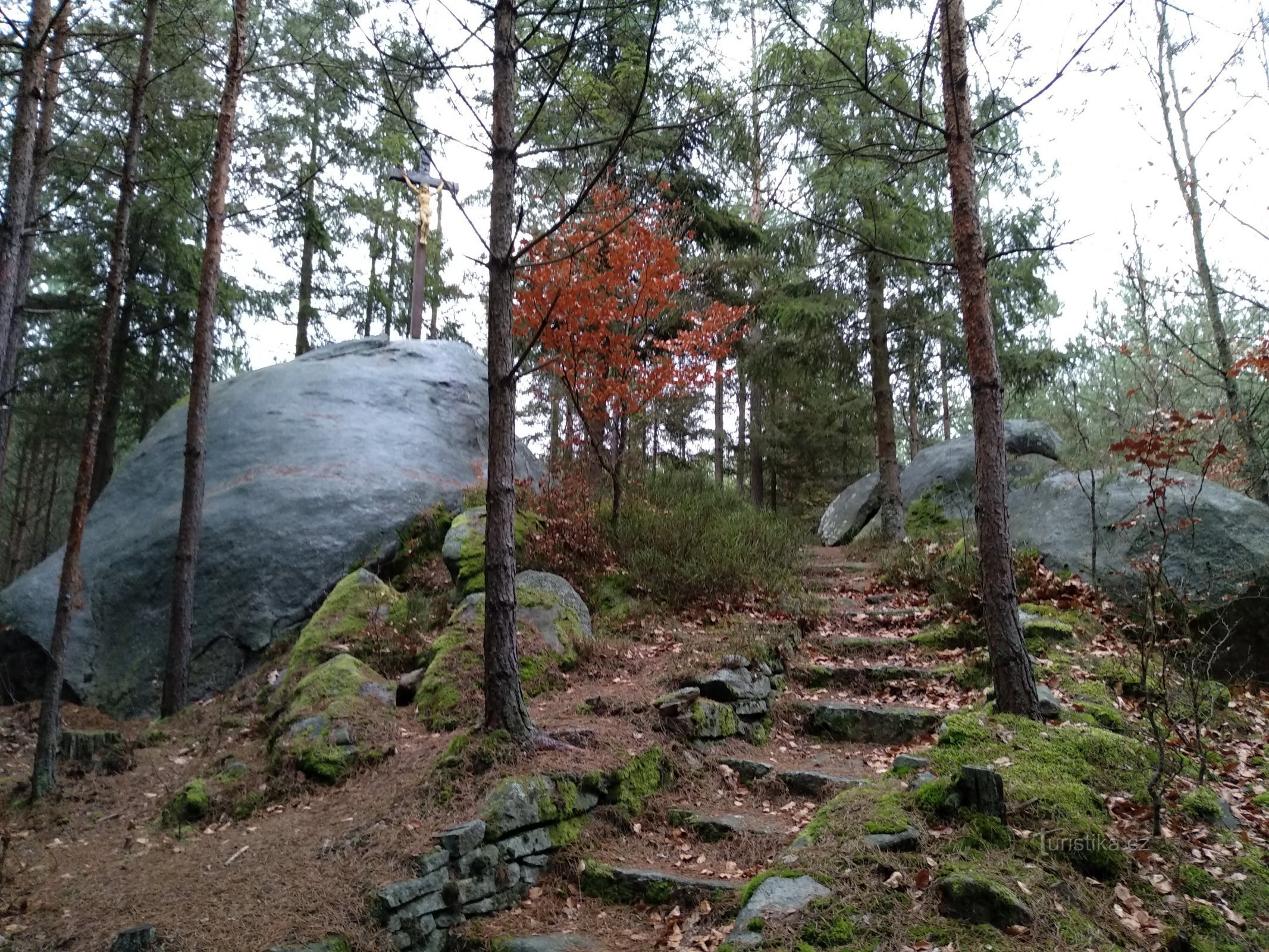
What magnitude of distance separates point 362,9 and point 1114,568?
8.41 meters

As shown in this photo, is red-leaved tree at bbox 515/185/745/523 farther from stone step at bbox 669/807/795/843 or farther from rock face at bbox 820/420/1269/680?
stone step at bbox 669/807/795/843

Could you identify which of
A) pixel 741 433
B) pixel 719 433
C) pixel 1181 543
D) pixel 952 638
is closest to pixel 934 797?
pixel 952 638

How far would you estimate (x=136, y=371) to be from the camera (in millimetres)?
14117

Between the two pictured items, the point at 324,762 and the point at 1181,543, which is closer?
the point at 324,762

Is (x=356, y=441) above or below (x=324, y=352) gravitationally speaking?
below

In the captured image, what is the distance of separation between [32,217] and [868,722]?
9620mm

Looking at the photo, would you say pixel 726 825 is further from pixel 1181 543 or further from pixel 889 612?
pixel 1181 543

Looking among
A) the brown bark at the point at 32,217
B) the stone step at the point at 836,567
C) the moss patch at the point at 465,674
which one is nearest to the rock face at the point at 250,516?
the brown bark at the point at 32,217

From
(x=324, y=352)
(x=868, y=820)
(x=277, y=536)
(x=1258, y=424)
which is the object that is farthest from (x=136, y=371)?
(x=1258, y=424)

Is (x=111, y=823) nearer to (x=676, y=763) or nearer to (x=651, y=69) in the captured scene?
(x=676, y=763)

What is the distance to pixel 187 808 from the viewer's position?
17.2 ft

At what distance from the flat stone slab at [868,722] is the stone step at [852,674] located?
0.44 metres

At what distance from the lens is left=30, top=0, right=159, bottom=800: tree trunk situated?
592 centimetres

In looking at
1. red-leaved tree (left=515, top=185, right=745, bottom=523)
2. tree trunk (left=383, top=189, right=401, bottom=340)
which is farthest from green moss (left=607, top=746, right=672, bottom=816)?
tree trunk (left=383, top=189, right=401, bottom=340)
